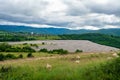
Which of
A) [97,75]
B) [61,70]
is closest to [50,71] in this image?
[61,70]

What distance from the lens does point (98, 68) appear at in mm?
15570

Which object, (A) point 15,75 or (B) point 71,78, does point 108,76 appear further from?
(A) point 15,75

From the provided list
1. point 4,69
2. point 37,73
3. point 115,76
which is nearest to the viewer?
point 115,76

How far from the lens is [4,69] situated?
1728cm

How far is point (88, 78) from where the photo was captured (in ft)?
48.2

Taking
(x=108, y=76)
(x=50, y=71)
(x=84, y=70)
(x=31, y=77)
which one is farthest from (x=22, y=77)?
(x=108, y=76)

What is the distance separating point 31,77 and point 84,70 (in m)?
2.89

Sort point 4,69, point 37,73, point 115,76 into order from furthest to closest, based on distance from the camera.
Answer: point 4,69 → point 37,73 → point 115,76

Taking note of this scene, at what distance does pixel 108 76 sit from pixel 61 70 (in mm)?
2993

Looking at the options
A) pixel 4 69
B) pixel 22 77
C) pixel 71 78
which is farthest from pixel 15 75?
pixel 71 78

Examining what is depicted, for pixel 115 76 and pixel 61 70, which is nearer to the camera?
pixel 115 76

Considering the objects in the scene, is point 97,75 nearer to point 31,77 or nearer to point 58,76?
point 58,76

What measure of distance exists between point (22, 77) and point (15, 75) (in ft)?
2.03

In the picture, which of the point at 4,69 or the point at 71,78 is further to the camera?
the point at 4,69
